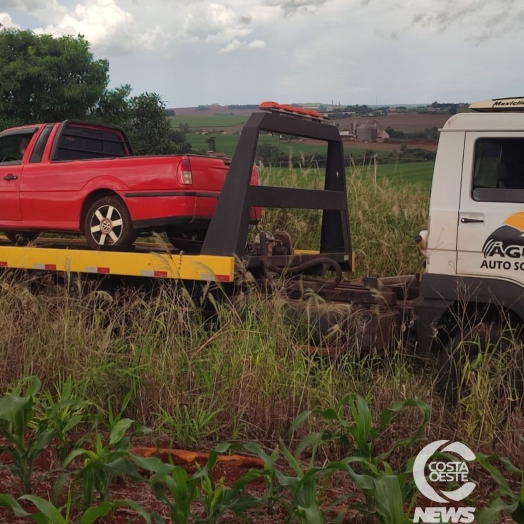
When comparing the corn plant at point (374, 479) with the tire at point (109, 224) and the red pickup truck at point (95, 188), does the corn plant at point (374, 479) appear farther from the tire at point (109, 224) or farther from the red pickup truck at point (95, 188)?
the tire at point (109, 224)

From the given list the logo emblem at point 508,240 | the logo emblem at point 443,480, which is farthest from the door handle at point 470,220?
the logo emblem at point 443,480

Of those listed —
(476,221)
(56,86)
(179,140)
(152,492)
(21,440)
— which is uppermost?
(56,86)

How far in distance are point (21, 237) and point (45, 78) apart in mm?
27428

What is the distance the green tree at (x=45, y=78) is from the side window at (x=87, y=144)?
2611 cm

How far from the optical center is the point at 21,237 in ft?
32.0

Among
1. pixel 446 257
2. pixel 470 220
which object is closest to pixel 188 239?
pixel 446 257

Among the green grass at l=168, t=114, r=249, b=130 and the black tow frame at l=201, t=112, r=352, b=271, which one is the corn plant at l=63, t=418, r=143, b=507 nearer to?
the black tow frame at l=201, t=112, r=352, b=271

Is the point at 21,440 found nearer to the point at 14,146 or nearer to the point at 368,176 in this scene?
the point at 14,146

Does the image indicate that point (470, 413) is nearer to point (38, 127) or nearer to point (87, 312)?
point (87, 312)

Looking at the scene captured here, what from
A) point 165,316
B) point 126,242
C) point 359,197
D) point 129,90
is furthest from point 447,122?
point 129,90

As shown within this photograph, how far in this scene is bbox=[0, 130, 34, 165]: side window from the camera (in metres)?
9.53

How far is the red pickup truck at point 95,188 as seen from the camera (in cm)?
786

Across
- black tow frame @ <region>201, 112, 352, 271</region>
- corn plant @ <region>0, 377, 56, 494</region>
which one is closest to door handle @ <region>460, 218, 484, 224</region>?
black tow frame @ <region>201, 112, 352, 271</region>

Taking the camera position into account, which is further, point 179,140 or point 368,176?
point 179,140
